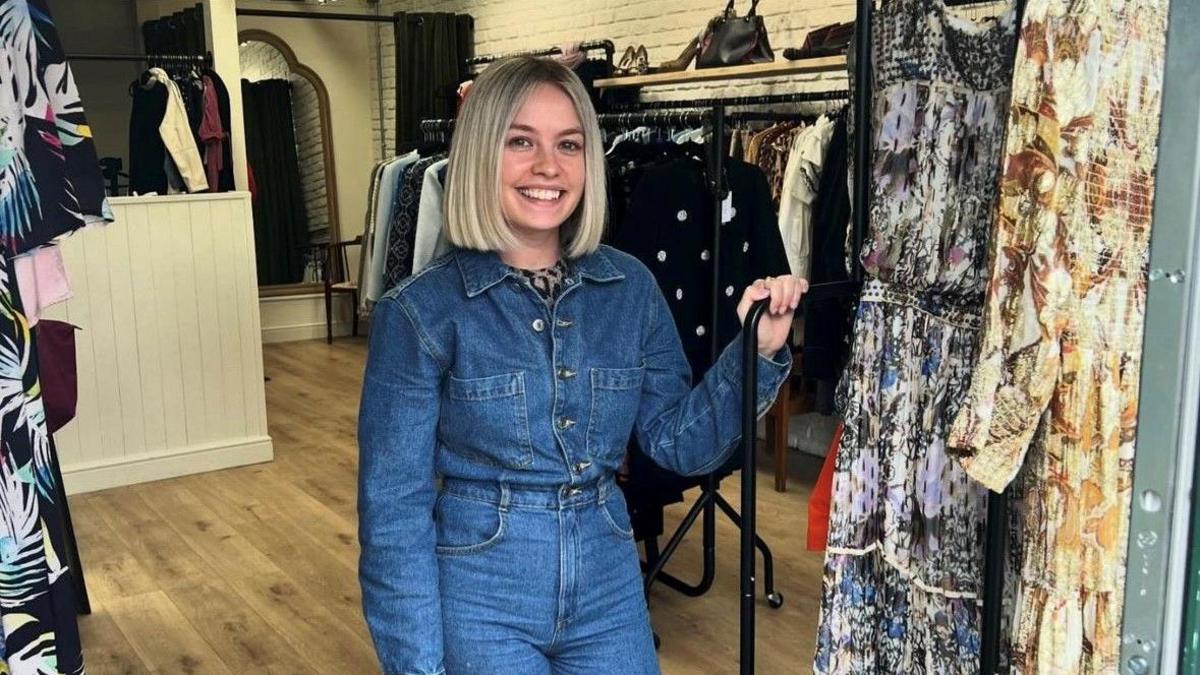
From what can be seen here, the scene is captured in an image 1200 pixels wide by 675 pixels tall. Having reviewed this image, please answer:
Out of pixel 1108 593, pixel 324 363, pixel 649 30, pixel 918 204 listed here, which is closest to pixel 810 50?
pixel 649 30

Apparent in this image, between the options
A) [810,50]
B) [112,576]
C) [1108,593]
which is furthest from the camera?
[810,50]

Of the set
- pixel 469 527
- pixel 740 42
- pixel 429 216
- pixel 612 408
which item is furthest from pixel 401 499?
pixel 740 42

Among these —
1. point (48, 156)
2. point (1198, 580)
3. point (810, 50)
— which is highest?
point (810, 50)

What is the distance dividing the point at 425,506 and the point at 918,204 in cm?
81

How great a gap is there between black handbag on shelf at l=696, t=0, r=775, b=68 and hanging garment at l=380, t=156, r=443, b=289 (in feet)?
4.09

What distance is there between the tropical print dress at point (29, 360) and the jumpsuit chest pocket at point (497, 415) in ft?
1.90

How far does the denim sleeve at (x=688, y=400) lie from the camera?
1508 mm

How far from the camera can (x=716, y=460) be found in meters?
1.59

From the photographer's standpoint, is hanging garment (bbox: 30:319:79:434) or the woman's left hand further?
hanging garment (bbox: 30:319:79:434)

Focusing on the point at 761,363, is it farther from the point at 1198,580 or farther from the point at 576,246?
the point at 1198,580

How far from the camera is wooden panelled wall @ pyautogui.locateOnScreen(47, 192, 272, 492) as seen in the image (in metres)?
4.26

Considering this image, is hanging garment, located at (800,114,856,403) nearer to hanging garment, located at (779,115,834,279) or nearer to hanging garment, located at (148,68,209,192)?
hanging garment, located at (779,115,834,279)

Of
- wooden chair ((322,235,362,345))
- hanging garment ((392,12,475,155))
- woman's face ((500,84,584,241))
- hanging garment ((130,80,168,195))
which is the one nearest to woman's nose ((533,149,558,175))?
woman's face ((500,84,584,241))

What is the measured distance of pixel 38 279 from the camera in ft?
5.94
